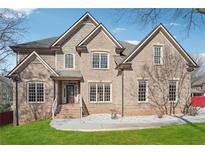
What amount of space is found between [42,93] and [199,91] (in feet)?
33.2

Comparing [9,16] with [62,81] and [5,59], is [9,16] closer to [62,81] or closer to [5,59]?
[5,59]

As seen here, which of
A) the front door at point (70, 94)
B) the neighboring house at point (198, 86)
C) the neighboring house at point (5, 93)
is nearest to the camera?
the neighboring house at point (5, 93)

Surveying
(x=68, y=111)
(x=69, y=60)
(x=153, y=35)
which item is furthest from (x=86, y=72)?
(x=153, y=35)

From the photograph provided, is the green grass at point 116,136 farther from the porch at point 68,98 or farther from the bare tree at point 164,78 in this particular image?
the bare tree at point 164,78

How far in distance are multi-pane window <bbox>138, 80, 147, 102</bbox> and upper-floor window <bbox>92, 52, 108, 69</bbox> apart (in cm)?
244

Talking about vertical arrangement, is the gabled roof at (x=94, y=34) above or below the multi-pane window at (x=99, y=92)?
above

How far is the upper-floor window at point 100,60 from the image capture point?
681 inches

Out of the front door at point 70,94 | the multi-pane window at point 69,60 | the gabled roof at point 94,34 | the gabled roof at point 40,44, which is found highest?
the gabled roof at point 94,34

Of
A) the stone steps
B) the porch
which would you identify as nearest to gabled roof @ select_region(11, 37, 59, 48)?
the porch

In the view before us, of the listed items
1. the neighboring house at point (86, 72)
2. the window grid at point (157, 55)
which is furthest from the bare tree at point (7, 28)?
the window grid at point (157, 55)

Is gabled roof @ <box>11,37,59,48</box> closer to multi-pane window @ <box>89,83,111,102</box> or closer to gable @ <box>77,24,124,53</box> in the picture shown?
gable @ <box>77,24,124,53</box>

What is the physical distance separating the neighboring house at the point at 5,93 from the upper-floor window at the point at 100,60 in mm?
5374

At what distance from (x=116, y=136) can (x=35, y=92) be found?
6905 mm
